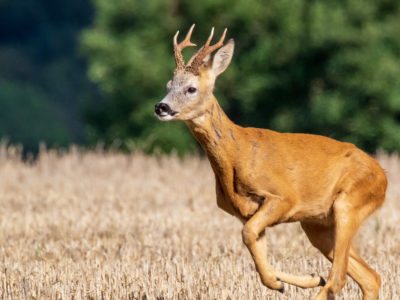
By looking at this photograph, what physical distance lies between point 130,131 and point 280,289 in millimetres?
14672

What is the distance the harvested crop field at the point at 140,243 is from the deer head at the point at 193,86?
1385 mm

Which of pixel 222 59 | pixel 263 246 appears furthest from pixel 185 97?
pixel 263 246

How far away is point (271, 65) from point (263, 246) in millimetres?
13841

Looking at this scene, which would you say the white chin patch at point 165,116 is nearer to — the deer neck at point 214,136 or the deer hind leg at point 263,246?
the deer neck at point 214,136

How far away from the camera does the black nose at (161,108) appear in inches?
221

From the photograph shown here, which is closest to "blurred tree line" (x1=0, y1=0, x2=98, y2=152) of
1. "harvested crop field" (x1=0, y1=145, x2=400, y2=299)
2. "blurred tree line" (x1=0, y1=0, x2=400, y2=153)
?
"blurred tree line" (x1=0, y1=0, x2=400, y2=153)

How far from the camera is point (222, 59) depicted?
19.9 feet

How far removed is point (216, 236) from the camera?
8508mm

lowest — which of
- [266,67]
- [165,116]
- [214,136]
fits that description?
[214,136]

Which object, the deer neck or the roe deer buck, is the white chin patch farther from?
the deer neck

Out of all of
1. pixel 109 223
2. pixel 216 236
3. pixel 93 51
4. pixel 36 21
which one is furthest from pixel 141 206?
pixel 36 21

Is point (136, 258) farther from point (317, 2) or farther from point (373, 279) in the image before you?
point (317, 2)

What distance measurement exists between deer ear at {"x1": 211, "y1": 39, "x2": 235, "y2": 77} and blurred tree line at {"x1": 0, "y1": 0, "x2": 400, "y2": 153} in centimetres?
1137

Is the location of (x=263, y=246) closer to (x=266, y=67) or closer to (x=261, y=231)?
(x=261, y=231)
